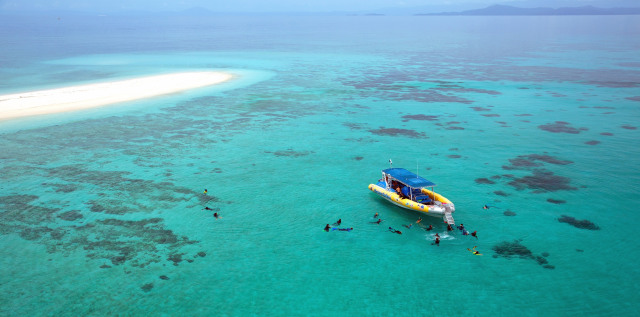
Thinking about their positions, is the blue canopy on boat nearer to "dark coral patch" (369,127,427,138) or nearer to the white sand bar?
"dark coral patch" (369,127,427,138)

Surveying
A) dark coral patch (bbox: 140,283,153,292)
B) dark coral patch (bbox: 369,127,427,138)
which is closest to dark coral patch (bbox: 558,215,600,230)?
dark coral patch (bbox: 369,127,427,138)

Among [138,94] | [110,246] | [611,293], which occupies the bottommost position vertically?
[611,293]

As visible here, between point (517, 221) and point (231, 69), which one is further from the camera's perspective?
point (231, 69)

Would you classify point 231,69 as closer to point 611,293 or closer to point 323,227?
point 323,227

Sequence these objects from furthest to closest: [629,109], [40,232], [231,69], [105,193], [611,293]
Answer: [231,69]
[629,109]
[105,193]
[40,232]
[611,293]

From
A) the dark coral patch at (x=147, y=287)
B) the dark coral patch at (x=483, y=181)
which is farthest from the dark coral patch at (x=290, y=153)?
the dark coral patch at (x=147, y=287)

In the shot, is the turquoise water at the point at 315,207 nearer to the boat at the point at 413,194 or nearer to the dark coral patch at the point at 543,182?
the dark coral patch at the point at 543,182

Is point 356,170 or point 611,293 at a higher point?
point 356,170

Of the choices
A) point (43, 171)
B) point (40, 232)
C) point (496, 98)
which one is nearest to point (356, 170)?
point (40, 232)
